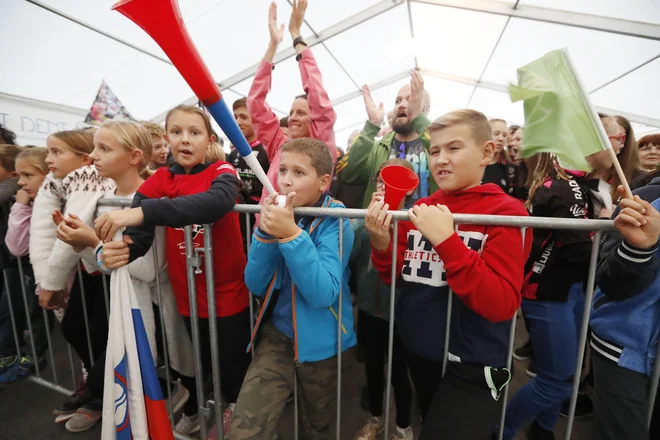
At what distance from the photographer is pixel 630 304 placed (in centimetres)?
125

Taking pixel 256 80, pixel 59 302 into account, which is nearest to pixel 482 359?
pixel 256 80

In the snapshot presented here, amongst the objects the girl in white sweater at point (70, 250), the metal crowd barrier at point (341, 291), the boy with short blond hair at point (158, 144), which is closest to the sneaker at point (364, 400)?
the metal crowd barrier at point (341, 291)

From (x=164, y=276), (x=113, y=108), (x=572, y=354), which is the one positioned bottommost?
(x=572, y=354)

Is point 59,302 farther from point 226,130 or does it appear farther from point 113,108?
point 113,108

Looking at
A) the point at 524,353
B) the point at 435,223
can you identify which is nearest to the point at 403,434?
the point at 435,223

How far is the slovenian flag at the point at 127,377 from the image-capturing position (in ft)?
4.76

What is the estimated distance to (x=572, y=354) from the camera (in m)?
1.69

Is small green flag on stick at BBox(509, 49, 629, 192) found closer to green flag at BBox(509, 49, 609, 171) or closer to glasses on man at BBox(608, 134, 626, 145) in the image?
green flag at BBox(509, 49, 609, 171)

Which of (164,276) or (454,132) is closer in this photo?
(454,132)

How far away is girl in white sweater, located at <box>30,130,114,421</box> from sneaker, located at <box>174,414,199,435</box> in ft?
1.92

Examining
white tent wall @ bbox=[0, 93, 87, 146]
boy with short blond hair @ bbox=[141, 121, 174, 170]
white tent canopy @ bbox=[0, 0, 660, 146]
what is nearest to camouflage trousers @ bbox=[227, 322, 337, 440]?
boy with short blond hair @ bbox=[141, 121, 174, 170]

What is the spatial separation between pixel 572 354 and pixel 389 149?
1.71 meters

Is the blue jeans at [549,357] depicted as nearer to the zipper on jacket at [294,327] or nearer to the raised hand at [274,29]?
the zipper on jacket at [294,327]

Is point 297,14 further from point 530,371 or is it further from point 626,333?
point 530,371
